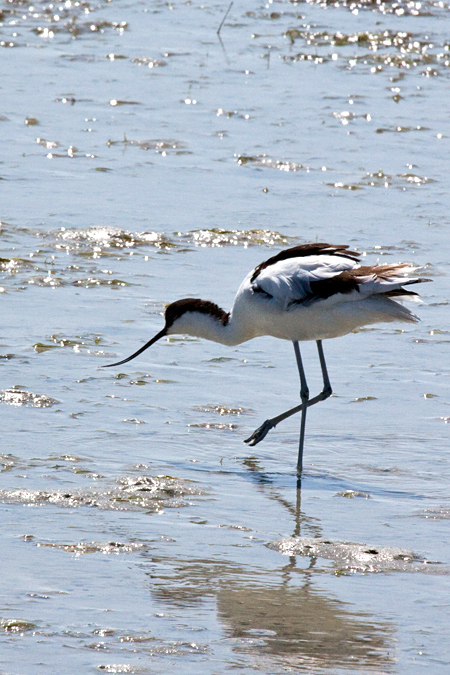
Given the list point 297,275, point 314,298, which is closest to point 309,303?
point 314,298

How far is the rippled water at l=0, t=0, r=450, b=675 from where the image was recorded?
3871 mm

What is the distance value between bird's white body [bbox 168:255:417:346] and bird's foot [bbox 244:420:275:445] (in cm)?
51

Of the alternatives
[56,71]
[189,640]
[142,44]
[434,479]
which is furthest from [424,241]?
[142,44]

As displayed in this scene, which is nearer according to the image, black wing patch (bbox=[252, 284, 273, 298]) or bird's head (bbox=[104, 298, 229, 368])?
black wing patch (bbox=[252, 284, 273, 298])

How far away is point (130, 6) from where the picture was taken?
1872 centimetres

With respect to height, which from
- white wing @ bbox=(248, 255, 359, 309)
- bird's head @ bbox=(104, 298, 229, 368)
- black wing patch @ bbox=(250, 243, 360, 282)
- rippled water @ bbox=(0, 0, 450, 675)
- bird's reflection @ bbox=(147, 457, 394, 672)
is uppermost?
black wing patch @ bbox=(250, 243, 360, 282)

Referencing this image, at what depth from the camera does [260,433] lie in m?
5.62

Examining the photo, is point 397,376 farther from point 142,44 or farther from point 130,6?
point 130,6

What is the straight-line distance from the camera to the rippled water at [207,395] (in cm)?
387

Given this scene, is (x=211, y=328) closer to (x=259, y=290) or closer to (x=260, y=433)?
(x=259, y=290)

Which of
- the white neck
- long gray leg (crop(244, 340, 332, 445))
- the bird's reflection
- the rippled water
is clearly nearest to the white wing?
the white neck

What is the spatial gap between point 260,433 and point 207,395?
2.19 feet

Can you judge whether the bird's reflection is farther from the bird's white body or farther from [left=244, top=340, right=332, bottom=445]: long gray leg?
the bird's white body

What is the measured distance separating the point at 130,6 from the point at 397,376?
1365 cm
